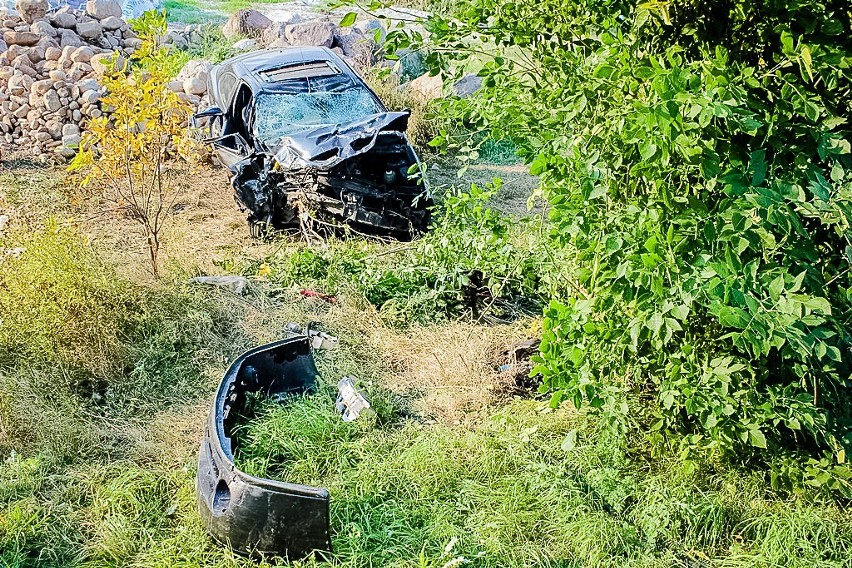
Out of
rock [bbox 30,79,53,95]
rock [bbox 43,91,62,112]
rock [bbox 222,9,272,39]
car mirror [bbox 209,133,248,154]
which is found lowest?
rock [bbox 222,9,272,39]

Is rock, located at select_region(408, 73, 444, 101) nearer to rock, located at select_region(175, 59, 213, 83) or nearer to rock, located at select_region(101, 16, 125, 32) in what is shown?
rock, located at select_region(175, 59, 213, 83)

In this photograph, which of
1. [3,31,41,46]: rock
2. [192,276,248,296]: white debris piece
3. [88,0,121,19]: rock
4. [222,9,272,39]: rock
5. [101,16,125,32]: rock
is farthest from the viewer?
[222,9,272,39]: rock

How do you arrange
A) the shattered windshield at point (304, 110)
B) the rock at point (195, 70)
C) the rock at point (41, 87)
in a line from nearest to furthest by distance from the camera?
1. the shattered windshield at point (304, 110)
2. the rock at point (41, 87)
3. the rock at point (195, 70)

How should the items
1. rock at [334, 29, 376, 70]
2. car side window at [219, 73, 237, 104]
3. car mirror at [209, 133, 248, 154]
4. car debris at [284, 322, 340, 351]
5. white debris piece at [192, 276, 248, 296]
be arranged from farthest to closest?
1. rock at [334, 29, 376, 70]
2. car side window at [219, 73, 237, 104]
3. car mirror at [209, 133, 248, 154]
4. white debris piece at [192, 276, 248, 296]
5. car debris at [284, 322, 340, 351]

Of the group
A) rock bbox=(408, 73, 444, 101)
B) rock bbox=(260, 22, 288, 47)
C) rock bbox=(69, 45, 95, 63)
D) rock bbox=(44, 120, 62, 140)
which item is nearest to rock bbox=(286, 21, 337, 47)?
rock bbox=(260, 22, 288, 47)

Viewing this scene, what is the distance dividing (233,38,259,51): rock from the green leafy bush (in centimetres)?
1125

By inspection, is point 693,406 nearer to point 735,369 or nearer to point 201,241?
point 735,369

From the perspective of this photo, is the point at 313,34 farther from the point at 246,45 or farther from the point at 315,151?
the point at 315,151

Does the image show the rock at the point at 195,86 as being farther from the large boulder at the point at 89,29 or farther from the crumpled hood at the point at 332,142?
the crumpled hood at the point at 332,142

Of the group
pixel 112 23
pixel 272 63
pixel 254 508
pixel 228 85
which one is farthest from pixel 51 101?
pixel 254 508

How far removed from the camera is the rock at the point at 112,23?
1315cm

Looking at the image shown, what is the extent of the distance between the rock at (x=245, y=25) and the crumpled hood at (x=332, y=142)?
8274 millimetres

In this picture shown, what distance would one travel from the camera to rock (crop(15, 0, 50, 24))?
41.9ft

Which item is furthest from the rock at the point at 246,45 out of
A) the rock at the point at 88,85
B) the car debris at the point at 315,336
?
the car debris at the point at 315,336
